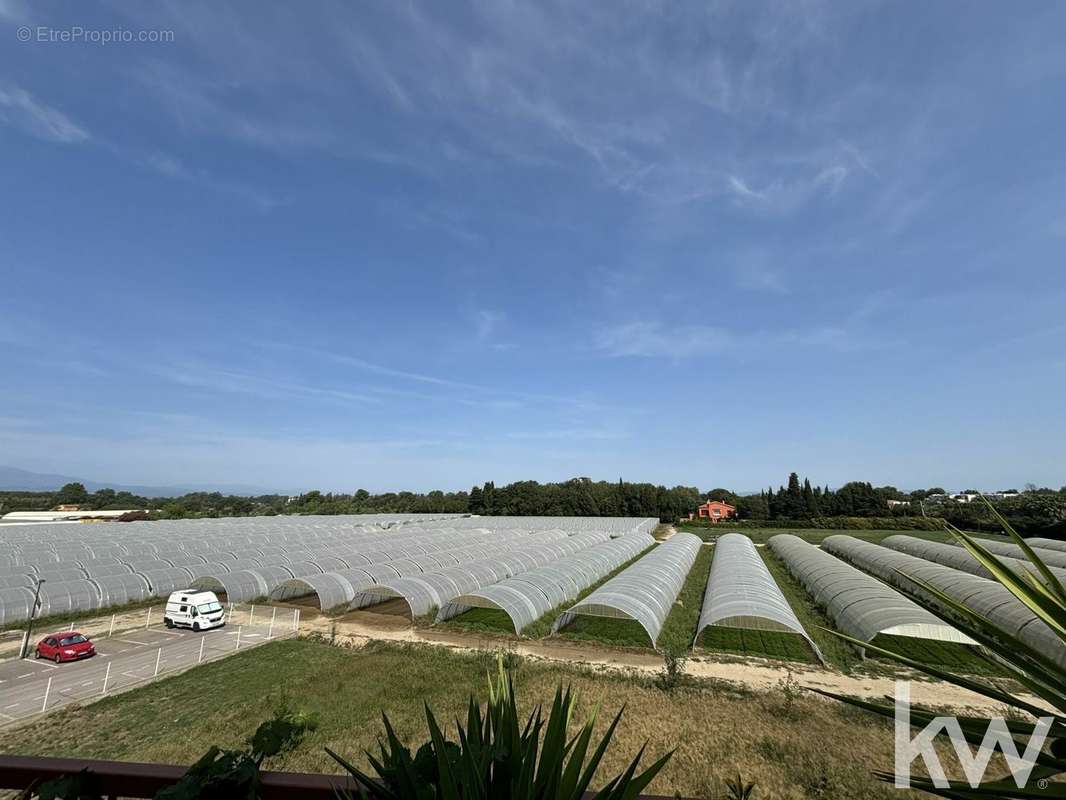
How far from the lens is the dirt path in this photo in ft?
42.4

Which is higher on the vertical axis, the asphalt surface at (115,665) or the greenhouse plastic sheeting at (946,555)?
the greenhouse plastic sheeting at (946,555)

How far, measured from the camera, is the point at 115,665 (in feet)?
46.5

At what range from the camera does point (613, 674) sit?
13.2 metres

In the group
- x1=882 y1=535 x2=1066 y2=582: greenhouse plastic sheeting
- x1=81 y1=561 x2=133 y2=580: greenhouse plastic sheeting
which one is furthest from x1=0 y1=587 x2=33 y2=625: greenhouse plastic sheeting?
x1=882 y1=535 x2=1066 y2=582: greenhouse plastic sheeting

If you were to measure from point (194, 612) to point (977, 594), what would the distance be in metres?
27.9

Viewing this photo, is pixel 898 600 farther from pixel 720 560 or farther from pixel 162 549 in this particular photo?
pixel 162 549

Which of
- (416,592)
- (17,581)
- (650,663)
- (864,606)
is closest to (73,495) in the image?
(17,581)

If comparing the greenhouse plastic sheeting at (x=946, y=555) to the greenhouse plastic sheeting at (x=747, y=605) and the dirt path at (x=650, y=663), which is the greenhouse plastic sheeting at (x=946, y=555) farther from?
the dirt path at (x=650, y=663)

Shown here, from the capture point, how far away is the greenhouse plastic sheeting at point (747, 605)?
50.1ft

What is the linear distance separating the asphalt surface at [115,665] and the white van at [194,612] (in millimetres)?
263

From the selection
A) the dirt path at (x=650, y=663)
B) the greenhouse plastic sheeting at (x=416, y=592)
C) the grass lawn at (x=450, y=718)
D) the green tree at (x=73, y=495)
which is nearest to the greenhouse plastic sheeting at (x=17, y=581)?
the dirt path at (x=650, y=663)

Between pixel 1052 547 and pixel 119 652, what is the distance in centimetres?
Answer: 5005

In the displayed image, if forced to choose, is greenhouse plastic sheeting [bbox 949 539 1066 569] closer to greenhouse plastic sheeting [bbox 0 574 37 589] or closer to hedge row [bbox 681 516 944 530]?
hedge row [bbox 681 516 944 530]

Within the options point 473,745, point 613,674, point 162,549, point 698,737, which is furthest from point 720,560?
point 162,549
